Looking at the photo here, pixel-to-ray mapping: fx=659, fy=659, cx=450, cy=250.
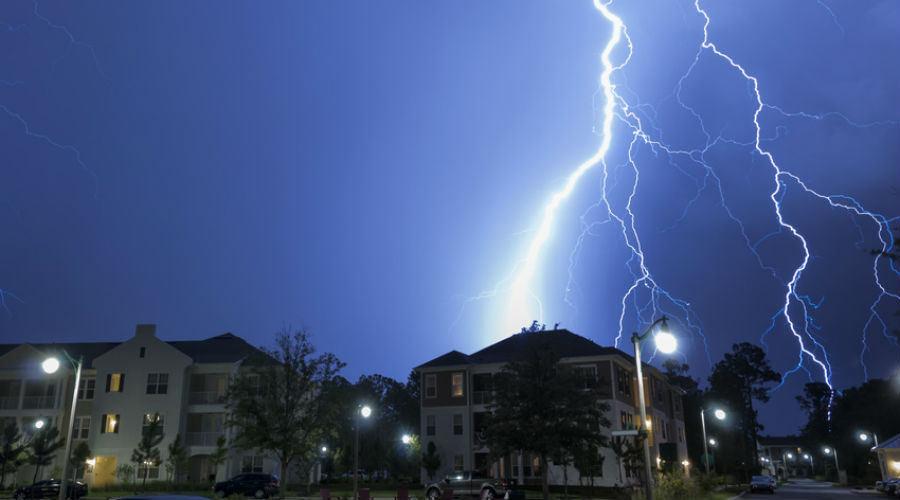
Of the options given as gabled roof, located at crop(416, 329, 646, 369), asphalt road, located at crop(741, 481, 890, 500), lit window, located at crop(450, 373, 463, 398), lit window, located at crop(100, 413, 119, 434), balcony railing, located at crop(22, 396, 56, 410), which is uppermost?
gabled roof, located at crop(416, 329, 646, 369)

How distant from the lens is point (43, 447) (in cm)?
4278

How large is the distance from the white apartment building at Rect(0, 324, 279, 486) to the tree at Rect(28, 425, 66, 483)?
1672 millimetres

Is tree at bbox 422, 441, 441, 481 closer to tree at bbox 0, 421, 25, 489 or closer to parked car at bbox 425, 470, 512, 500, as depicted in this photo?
parked car at bbox 425, 470, 512, 500

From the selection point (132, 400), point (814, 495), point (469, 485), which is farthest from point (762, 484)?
point (132, 400)

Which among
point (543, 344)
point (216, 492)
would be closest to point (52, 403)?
point (216, 492)

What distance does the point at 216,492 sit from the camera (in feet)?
121

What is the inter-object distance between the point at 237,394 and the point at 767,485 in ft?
127

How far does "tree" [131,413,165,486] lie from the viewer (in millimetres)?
40969

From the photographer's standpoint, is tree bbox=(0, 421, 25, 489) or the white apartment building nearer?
tree bbox=(0, 421, 25, 489)

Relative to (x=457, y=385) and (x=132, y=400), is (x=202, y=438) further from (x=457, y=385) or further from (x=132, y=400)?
(x=457, y=385)

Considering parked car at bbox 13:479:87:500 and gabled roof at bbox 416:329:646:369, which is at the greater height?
gabled roof at bbox 416:329:646:369

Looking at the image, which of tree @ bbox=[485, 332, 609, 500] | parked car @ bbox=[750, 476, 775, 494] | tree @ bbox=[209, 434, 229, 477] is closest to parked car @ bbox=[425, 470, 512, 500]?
tree @ bbox=[485, 332, 609, 500]

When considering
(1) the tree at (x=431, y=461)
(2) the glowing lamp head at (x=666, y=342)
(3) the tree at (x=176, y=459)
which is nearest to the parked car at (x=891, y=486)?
(1) the tree at (x=431, y=461)

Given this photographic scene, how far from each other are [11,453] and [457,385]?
29367 mm
